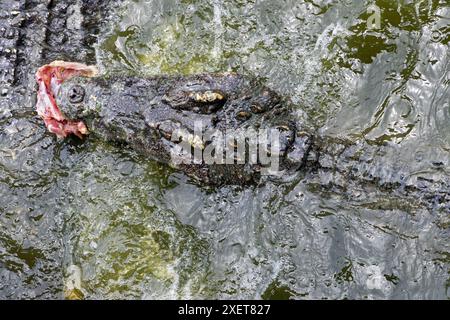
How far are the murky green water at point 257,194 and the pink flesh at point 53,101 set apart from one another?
233 mm

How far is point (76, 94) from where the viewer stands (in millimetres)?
5625

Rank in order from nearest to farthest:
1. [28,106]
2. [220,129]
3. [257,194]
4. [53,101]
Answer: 1. [220,129]
2. [257,194]
3. [53,101]
4. [28,106]

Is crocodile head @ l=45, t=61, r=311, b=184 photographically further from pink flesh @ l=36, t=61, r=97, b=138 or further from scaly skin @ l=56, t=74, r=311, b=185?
pink flesh @ l=36, t=61, r=97, b=138

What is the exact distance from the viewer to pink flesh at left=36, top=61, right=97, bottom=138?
5.86 m

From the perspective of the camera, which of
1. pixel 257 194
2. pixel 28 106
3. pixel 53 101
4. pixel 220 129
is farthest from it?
pixel 28 106

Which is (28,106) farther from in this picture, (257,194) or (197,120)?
(257,194)

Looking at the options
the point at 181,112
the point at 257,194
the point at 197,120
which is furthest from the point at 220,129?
the point at 257,194

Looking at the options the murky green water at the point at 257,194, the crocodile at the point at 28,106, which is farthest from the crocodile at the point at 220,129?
the crocodile at the point at 28,106

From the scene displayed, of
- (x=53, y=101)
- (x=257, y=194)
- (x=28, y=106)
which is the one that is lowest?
(x=257, y=194)

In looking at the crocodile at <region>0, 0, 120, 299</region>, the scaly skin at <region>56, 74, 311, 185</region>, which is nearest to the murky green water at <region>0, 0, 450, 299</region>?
the crocodile at <region>0, 0, 120, 299</region>

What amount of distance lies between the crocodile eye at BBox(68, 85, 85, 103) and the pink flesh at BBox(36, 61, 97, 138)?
295mm

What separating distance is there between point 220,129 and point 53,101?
220cm

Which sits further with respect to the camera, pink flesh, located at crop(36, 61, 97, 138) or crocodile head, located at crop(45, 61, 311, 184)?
pink flesh, located at crop(36, 61, 97, 138)
